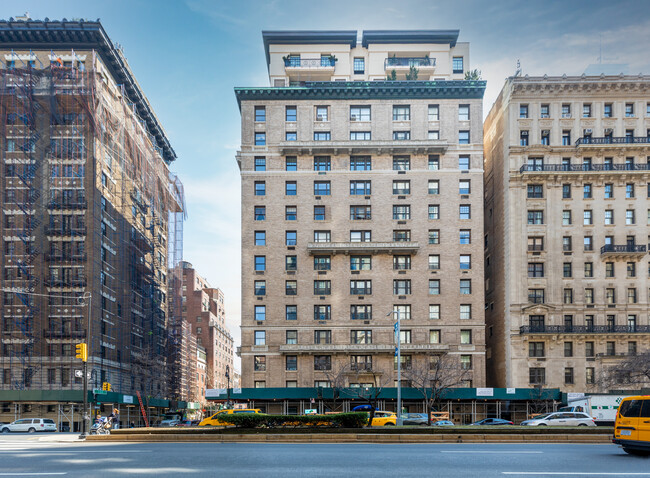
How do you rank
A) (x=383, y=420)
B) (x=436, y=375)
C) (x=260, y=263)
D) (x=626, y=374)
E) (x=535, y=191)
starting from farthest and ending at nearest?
(x=535, y=191)
(x=260, y=263)
(x=626, y=374)
(x=436, y=375)
(x=383, y=420)

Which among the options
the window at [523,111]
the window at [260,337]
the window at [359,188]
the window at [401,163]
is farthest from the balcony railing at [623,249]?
the window at [260,337]

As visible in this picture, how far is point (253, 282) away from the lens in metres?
61.6

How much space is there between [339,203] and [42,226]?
3082 centimetres

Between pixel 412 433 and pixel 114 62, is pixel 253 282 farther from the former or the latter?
pixel 412 433

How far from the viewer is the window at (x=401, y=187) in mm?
63328

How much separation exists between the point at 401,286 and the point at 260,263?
15326 millimetres

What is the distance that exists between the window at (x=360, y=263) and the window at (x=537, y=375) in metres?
19.8

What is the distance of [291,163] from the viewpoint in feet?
210

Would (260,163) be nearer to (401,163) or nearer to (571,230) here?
(401,163)

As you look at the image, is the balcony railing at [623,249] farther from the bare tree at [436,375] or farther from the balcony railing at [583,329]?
the bare tree at [436,375]

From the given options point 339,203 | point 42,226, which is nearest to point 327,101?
point 339,203

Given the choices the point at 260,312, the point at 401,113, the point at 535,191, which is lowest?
the point at 260,312

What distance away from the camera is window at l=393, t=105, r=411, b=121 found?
64625 mm

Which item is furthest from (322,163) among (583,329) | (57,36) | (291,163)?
(583,329)
